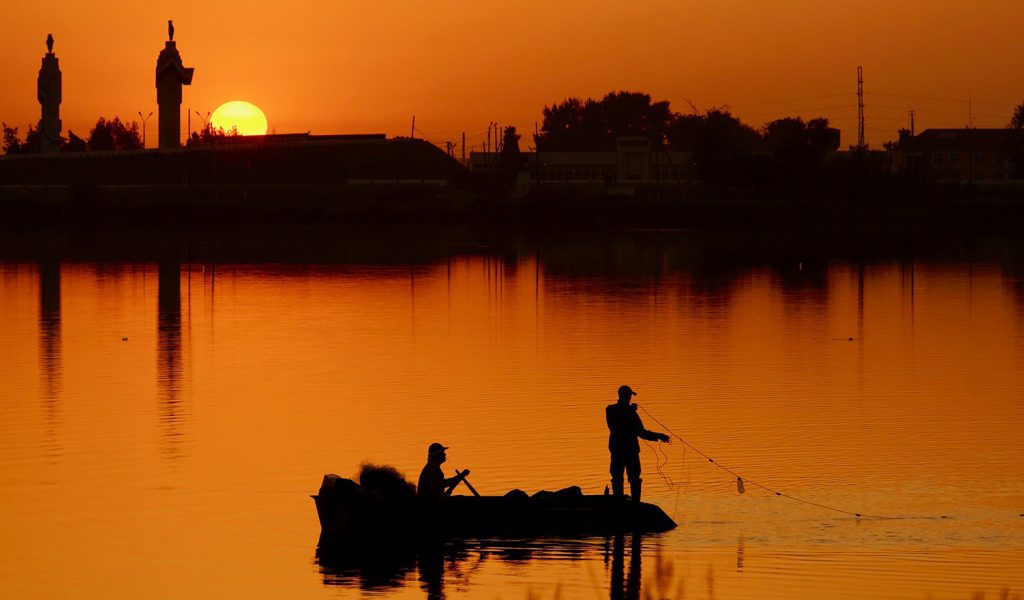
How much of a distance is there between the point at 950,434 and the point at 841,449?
3.44m

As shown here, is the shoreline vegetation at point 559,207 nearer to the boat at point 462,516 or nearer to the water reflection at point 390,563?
the boat at point 462,516

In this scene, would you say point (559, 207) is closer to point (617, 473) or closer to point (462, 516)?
point (617, 473)

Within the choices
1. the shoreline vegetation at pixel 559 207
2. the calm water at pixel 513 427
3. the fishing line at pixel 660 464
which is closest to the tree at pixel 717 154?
the shoreline vegetation at pixel 559 207

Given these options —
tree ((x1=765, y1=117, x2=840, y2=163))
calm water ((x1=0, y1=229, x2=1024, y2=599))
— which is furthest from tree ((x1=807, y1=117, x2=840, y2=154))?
calm water ((x1=0, y1=229, x2=1024, y2=599))

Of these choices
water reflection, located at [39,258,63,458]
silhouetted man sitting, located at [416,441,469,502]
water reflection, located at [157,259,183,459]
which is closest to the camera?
silhouetted man sitting, located at [416,441,469,502]

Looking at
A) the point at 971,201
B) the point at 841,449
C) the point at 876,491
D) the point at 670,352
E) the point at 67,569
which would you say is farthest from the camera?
the point at 971,201

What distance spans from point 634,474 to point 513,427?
10093 mm

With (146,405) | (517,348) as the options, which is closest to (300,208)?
(517,348)

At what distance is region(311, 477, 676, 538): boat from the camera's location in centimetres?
2502

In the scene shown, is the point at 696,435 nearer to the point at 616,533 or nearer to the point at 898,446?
the point at 898,446

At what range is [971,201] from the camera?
547ft

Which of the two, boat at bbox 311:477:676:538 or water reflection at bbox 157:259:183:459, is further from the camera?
water reflection at bbox 157:259:183:459

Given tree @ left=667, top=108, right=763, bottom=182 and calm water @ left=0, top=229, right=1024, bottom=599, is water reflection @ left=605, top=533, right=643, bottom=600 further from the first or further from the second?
tree @ left=667, top=108, right=763, bottom=182

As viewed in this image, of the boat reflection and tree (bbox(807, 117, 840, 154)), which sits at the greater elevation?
tree (bbox(807, 117, 840, 154))
